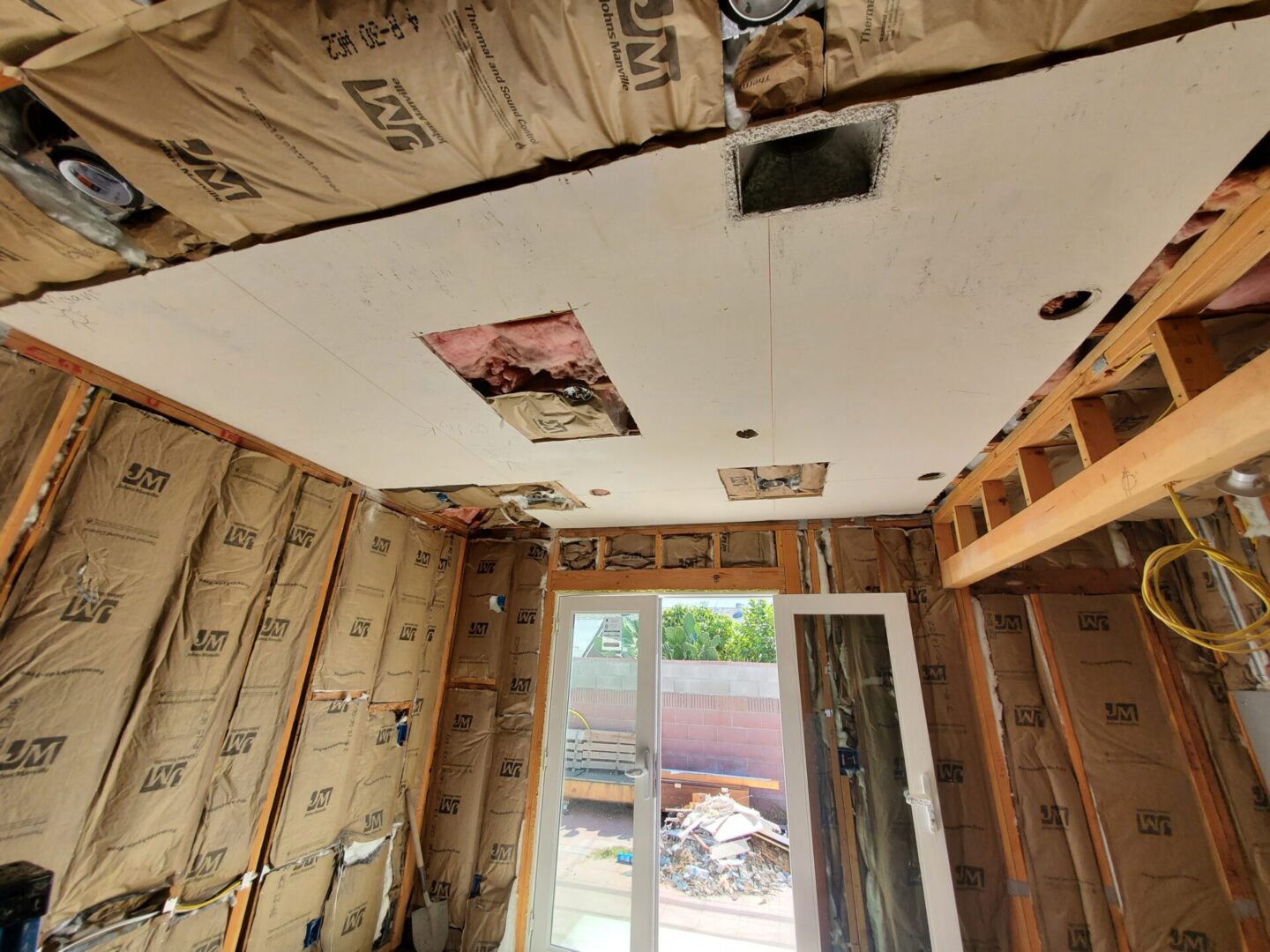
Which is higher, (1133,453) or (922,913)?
(1133,453)

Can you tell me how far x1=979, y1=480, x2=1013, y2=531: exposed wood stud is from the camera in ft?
7.94

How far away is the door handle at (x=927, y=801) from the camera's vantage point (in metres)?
2.59

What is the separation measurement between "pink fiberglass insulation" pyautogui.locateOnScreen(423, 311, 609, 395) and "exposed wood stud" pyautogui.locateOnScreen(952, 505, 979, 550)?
2340 millimetres

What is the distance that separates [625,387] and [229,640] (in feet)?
6.64

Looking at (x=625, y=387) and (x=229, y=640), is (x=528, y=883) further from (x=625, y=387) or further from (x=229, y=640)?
(x=625, y=387)

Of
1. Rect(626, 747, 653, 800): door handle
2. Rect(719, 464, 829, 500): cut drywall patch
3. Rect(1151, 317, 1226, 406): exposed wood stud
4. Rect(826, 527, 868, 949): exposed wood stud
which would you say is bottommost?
Rect(826, 527, 868, 949): exposed wood stud

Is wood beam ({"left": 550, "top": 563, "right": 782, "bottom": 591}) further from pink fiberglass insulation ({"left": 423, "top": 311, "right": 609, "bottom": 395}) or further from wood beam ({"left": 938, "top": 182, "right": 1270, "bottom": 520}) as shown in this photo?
pink fiberglass insulation ({"left": 423, "top": 311, "right": 609, "bottom": 395})

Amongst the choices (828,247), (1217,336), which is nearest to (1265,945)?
(1217,336)

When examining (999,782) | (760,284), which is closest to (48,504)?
(760,284)

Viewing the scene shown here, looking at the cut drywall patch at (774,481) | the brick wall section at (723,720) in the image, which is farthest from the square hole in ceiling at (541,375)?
the brick wall section at (723,720)

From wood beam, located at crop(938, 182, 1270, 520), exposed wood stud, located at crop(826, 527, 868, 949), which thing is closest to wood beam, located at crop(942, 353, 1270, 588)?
wood beam, located at crop(938, 182, 1270, 520)

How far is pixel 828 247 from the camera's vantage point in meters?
1.19

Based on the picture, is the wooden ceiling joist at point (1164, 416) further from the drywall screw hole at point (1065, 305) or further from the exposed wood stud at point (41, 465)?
the exposed wood stud at point (41, 465)

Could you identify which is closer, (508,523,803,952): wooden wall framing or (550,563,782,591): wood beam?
(508,523,803,952): wooden wall framing
